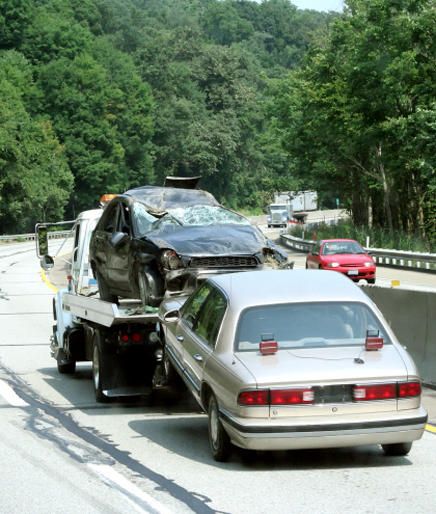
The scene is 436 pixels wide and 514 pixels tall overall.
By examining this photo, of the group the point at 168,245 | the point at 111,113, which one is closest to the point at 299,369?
the point at 168,245

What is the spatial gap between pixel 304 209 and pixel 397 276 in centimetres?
7431

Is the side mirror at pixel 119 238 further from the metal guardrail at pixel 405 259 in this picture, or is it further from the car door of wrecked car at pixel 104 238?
the metal guardrail at pixel 405 259

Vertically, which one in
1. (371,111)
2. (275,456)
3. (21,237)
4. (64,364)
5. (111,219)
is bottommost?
(21,237)

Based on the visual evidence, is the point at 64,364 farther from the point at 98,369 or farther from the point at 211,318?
the point at 211,318

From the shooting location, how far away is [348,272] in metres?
29.4

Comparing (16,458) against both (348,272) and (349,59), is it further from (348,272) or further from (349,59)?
(349,59)

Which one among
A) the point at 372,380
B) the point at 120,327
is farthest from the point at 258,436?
the point at 120,327

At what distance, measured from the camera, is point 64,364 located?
1224cm

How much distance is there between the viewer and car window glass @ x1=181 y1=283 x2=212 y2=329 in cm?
805

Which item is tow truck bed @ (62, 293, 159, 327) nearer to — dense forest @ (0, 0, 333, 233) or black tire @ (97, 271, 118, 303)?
black tire @ (97, 271, 118, 303)

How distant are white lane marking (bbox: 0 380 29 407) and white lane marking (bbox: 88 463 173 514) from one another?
10.6 ft

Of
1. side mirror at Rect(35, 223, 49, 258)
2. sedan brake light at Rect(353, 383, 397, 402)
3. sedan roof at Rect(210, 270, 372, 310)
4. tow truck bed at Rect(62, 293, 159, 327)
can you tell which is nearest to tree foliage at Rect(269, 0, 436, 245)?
side mirror at Rect(35, 223, 49, 258)

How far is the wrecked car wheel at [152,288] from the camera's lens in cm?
950

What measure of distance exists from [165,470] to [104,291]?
482 cm
